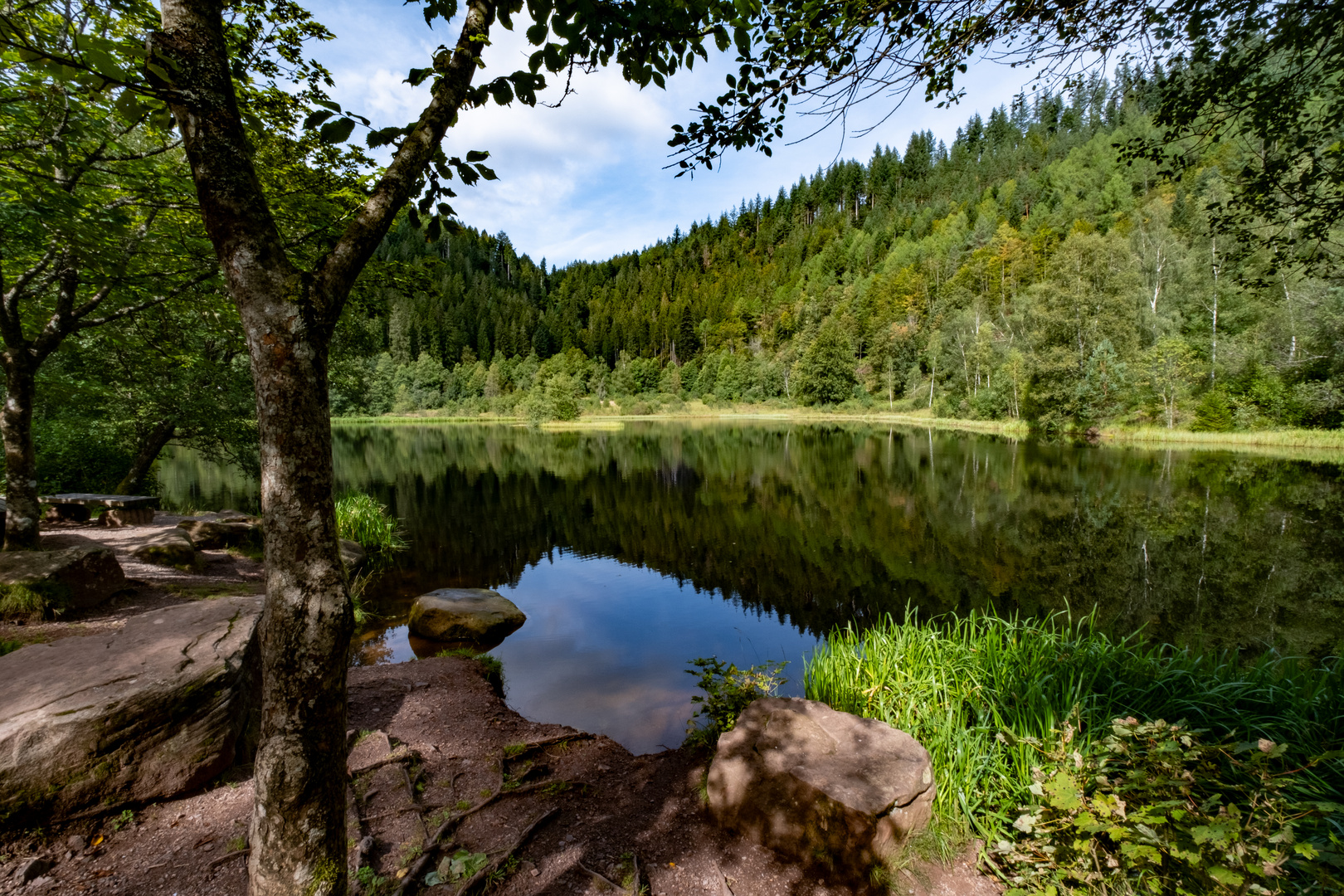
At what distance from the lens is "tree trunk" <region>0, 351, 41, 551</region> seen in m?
6.31

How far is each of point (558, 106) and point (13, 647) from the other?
21.3ft

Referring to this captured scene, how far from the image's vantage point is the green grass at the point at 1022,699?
3.80 meters

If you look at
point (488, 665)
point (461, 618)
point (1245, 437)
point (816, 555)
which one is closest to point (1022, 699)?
point (488, 665)

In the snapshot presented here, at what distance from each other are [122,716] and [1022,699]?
6.35 metres

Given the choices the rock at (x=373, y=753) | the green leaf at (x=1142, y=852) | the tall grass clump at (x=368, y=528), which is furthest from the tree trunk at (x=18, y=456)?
the green leaf at (x=1142, y=852)

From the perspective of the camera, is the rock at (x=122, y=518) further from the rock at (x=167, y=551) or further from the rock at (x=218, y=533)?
the rock at (x=167, y=551)

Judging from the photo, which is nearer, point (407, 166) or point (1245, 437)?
point (407, 166)

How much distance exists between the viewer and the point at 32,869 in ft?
8.85

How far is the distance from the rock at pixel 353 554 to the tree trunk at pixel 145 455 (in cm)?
442

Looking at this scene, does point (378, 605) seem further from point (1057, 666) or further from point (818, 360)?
point (818, 360)

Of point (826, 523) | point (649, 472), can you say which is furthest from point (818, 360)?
point (826, 523)

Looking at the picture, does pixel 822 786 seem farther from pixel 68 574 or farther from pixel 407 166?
pixel 68 574

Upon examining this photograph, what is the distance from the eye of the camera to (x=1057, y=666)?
15.6 feet

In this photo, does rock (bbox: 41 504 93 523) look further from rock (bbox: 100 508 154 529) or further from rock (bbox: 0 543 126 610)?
rock (bbox: 0 543 126 610)
